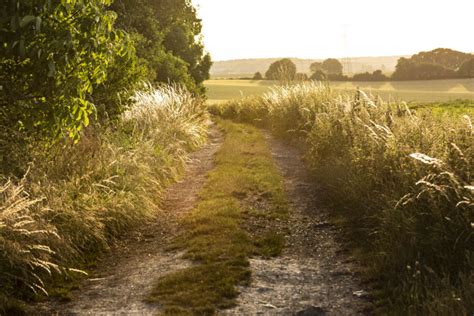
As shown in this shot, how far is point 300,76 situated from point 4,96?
18270 mm

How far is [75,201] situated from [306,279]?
350 cm

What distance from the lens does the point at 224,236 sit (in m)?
8.77

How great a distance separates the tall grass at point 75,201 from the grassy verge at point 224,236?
106cm

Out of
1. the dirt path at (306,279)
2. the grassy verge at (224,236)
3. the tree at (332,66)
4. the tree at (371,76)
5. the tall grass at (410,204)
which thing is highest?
the tree at (332,66)

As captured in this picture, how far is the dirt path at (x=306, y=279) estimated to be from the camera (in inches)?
245

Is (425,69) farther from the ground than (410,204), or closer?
farther from the ground

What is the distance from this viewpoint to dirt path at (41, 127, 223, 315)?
6.43m

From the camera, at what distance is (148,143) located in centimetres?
1338

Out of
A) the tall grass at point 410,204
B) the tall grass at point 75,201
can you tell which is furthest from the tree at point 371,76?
the tall grass at point 75,201

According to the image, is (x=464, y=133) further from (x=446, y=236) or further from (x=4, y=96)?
(x=4, y=96)

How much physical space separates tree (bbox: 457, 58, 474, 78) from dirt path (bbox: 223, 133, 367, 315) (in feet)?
154

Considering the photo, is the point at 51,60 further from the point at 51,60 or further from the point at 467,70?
the point at 467,70

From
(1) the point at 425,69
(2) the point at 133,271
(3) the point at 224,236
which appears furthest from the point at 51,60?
(1) the point at 425,69

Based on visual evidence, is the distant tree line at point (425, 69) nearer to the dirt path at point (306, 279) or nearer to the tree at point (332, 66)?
the tree at point (332, 66)
